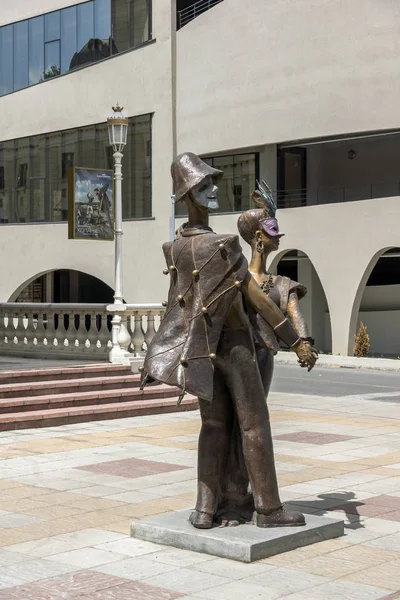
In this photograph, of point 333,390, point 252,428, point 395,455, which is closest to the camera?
point 252,428

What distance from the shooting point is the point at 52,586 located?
6.23 meters

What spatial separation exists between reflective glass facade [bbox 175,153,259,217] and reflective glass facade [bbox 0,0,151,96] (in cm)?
569

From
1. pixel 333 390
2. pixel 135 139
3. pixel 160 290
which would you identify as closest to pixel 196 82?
pixel 135 139

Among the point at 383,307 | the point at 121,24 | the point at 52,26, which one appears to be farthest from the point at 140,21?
the point at 383,307

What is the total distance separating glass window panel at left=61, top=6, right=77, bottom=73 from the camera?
39344 mm

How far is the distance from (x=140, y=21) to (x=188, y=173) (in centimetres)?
3142

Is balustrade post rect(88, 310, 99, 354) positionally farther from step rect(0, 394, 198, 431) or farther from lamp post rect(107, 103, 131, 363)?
step rect(0, 394, 198, 431)

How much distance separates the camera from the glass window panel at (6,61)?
42500 mm

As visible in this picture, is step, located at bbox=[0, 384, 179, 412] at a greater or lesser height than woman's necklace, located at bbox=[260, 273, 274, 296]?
lesser

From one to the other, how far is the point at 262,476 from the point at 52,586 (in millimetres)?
1668

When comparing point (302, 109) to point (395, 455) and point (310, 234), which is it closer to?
point (310, 234)

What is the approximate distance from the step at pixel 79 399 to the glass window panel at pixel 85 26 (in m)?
25.1

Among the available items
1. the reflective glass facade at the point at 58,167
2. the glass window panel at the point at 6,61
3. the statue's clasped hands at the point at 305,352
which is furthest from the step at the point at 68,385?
the glass window panel at the point at 6,61

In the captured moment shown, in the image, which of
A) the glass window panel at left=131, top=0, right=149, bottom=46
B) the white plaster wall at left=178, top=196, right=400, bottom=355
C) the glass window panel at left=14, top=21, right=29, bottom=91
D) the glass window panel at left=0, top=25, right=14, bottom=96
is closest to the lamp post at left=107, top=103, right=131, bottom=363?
the white plaster wall at left=178, top=196, right=400, bottom=355
